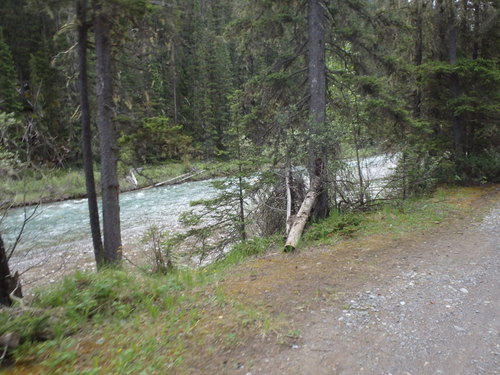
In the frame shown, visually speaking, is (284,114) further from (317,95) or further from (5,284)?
(5,284)

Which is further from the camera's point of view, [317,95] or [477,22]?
[477,22]

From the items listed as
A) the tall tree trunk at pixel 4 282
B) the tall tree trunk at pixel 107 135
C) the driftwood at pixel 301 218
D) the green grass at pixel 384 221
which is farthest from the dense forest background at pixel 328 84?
the tall tree trunk at pixel 4 282

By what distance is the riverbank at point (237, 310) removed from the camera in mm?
3002

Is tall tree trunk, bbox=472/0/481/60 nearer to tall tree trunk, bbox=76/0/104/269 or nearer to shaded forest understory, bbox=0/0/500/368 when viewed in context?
shaded forest understory, bbox=0/0/500/368

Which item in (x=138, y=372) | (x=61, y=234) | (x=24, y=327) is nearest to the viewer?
(x=138, y=372)

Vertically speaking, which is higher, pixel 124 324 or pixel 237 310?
pixel 124 324

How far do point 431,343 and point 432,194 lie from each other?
8147 millimetres

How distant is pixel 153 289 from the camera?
4.28 meters

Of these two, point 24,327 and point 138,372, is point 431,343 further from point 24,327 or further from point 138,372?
point 24,327

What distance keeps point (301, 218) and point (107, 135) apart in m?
4.92

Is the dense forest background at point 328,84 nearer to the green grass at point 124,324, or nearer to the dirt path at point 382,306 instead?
the green grass at point 124,324

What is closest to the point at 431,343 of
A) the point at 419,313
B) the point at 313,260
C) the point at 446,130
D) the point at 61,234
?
the point at 419,313

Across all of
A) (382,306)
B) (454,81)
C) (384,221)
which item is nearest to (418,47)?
(454,81)

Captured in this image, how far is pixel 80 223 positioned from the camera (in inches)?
642
